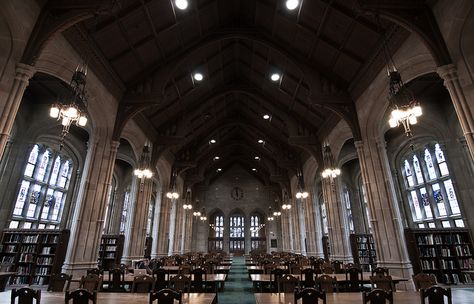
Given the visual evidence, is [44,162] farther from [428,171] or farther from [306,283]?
[428,171]

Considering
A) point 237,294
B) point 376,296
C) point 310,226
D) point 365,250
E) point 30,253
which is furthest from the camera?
point 310,226

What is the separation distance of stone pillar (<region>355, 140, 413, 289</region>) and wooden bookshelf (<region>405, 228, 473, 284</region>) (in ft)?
5.65

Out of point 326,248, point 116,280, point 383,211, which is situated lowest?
point 116,280

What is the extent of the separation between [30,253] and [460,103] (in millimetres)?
13186

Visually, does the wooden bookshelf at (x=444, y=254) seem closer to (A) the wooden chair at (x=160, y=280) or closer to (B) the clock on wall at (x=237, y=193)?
(A) the wooden chair at (x=160, y=280)

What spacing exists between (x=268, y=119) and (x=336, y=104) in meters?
6.36

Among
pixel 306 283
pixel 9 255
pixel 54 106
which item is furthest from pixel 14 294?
pixel 9 255

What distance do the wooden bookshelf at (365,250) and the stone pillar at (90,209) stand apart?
10158 mm

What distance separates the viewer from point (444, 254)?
9281 millimetres

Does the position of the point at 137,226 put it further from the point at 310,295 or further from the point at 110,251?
the point at 310,295

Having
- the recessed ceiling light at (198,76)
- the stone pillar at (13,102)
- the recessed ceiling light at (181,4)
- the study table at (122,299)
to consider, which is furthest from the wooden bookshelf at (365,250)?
the stone pillar at (13,102)

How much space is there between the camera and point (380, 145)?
29.2ft

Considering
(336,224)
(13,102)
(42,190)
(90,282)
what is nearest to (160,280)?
(90,282)

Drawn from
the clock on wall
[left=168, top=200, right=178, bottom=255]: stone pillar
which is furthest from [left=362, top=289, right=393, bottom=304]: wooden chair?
the clock on wall
